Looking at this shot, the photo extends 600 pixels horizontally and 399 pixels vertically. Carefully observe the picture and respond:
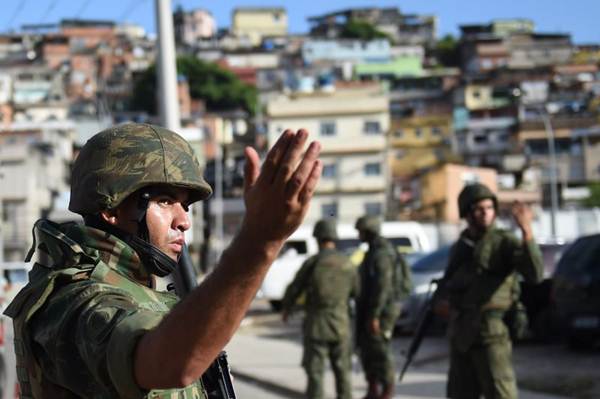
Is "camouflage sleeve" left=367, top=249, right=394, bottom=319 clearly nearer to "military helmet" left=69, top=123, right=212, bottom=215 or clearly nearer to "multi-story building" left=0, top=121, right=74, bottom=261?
"military helmet" left=69, top=123, right=212, bottom=215

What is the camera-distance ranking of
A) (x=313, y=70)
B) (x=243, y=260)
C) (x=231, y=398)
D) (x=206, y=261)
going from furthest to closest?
(x=313, y=70) → (x=206, y=261) → (x=231, y=398) → (x=243, y=260)

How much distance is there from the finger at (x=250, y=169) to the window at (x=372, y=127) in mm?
76155

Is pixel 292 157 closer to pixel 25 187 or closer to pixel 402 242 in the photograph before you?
pixel 402 242

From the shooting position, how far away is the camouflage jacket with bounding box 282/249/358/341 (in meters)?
10.7

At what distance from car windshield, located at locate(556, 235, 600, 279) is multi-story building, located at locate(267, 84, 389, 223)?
194 ft

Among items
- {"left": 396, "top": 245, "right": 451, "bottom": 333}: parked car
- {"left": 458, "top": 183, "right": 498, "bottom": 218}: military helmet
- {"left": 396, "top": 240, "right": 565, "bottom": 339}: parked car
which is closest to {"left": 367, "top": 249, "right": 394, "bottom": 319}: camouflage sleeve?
{"left": 396, "top": 240, "right": 565, "bottom": 339}: parked car

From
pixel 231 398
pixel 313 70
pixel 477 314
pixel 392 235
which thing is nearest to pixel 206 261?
pixel 392 235

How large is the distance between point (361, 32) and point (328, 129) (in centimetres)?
6899

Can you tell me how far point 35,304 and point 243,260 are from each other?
69cm

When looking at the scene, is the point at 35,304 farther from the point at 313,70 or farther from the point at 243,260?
the point at 313,70

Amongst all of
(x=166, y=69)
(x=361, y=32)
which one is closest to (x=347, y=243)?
(x=166, y=69)

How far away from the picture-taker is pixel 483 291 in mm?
7844

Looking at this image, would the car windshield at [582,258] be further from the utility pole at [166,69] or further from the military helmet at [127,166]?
the military helmet at [127,166]

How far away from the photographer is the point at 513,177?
286ft
